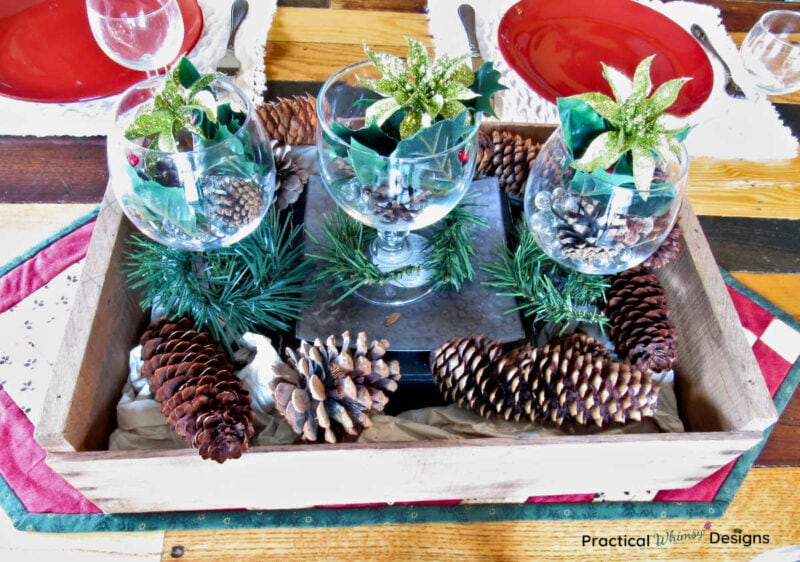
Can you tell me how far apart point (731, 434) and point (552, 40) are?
1.54 feet

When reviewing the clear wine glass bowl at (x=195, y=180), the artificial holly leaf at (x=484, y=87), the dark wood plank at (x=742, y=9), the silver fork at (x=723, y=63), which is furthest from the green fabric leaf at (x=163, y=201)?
the dark wood plank at (x=742, y=9)

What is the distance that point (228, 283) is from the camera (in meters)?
0.47

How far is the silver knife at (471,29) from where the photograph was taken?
684 millimetres

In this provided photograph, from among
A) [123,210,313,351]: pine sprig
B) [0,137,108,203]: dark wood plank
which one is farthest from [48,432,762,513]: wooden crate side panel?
[0,137,108,203]: dark wood plank

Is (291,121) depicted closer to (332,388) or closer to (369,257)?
(369,257)

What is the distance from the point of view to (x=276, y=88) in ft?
2.29

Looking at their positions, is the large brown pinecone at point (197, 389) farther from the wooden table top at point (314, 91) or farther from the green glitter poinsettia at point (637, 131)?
the green glitter poinsettia at point (637, 131)

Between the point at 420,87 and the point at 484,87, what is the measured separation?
4 cm

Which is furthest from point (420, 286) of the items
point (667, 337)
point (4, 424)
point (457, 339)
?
point (4, 424)

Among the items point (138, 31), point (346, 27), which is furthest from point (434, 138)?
point (346, 27)

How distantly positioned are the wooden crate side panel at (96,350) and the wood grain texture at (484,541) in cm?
10

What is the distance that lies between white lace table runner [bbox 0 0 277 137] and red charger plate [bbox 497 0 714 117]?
0.90 ft

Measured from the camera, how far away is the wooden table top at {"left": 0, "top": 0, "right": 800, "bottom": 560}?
417mm

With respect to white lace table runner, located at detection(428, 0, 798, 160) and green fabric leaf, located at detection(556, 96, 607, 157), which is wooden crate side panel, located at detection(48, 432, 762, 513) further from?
white lace table runner, located at detection(428, 0, 798, 160)
